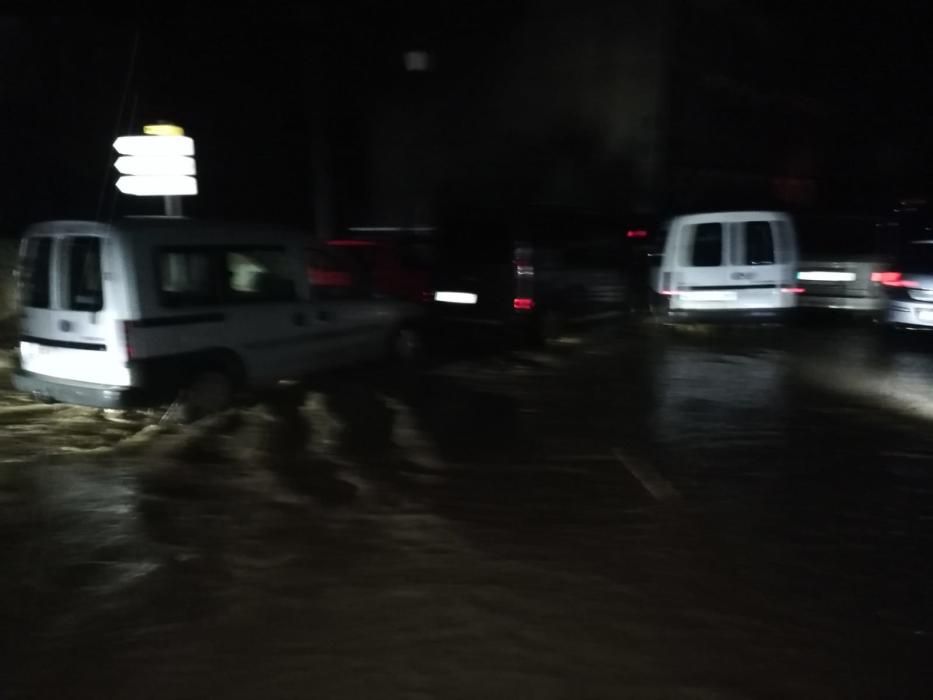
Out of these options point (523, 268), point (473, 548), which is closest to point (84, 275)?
point (473, 548)

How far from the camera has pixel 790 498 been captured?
7.46 metres

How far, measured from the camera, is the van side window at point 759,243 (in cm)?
1490

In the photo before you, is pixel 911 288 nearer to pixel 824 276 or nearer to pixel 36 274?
pixel 824 276

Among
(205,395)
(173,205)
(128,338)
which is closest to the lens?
(128,338)

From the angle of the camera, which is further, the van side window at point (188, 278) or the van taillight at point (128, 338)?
the van side window at point (188, 278)

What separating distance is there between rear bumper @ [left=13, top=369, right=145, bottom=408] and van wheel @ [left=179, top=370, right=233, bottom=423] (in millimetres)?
554

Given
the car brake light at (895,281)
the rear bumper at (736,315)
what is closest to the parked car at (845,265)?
the rear bumper at (736,315)

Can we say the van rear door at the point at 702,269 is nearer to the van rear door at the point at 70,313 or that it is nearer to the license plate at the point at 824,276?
the license plate at the point at 824,276

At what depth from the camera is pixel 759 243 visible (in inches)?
589

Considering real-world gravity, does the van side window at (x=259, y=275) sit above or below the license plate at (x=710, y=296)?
above

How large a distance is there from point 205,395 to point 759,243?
28.3 feet

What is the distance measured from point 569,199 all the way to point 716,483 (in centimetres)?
2264

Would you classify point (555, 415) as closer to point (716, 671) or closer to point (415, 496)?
point (415, 496)

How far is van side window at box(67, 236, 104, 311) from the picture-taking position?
29.5 ft
